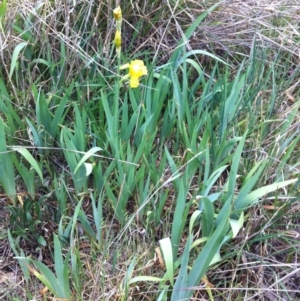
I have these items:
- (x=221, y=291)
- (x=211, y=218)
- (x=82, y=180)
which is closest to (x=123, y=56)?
(x=82, y=180)

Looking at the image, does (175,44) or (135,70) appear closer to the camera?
(135,70)

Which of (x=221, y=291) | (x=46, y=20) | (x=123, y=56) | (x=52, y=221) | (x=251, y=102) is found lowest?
(x=221, y=291)

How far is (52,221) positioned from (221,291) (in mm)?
465

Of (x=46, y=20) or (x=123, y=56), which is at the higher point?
(x=46, y=20)

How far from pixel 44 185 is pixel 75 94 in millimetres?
384

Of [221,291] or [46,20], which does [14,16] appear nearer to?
[46,20]

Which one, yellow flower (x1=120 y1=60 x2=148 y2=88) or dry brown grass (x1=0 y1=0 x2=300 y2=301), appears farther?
yellow flower (x1=120 y1=60 x2=148 y2=88)

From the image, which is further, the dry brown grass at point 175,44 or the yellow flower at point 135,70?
the yellow flower at point 135,70

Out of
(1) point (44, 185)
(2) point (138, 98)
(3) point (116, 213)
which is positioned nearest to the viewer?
(3) point (116, 213)

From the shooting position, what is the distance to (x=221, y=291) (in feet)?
3.80

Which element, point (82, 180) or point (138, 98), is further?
point (138, 98)

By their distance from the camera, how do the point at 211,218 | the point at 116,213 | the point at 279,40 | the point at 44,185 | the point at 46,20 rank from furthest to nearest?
1. the point at 279,40
2. the point at 46,20
3. the point at 44,185
4. the point at 116,213
5. the point at 211,218

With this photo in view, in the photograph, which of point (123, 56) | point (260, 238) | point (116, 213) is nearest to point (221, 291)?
point (260, 238)

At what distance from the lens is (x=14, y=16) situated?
1642 mm
